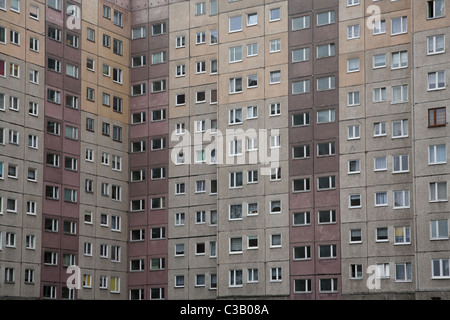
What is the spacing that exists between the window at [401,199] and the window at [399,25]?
46.5ft

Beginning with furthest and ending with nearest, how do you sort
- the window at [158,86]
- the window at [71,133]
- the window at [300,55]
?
1. the window at [158,86]
2. the window at [71,133]
3. the window at [300,55]

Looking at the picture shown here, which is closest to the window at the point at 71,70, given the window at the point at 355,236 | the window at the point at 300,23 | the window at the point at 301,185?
the window at the point at 300,23

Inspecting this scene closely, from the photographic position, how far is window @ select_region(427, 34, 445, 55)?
233 ft

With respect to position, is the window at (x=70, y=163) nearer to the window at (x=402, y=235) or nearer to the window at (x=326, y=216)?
the window at (x=326, y=216)

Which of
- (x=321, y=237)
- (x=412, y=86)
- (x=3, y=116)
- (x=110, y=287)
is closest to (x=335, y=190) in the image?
(x=321, y=237)

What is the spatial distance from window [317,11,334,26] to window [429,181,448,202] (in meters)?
18.4

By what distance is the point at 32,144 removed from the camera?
76.8 metres

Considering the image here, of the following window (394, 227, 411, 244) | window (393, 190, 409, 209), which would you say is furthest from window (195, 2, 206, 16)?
window (394, 227, 411, 244)

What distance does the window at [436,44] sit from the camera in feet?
233

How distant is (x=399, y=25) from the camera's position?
74.8 meters

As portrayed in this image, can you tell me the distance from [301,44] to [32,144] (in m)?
26.3

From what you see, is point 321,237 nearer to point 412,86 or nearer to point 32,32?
point 412,86

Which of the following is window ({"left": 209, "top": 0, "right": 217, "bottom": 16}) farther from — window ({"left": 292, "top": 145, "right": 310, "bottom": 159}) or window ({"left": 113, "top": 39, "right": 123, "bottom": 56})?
window ({"left": 292, "top": 145, "right": 310, "bottom": 159})

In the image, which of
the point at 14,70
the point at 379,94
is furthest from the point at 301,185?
the point at 14,70
